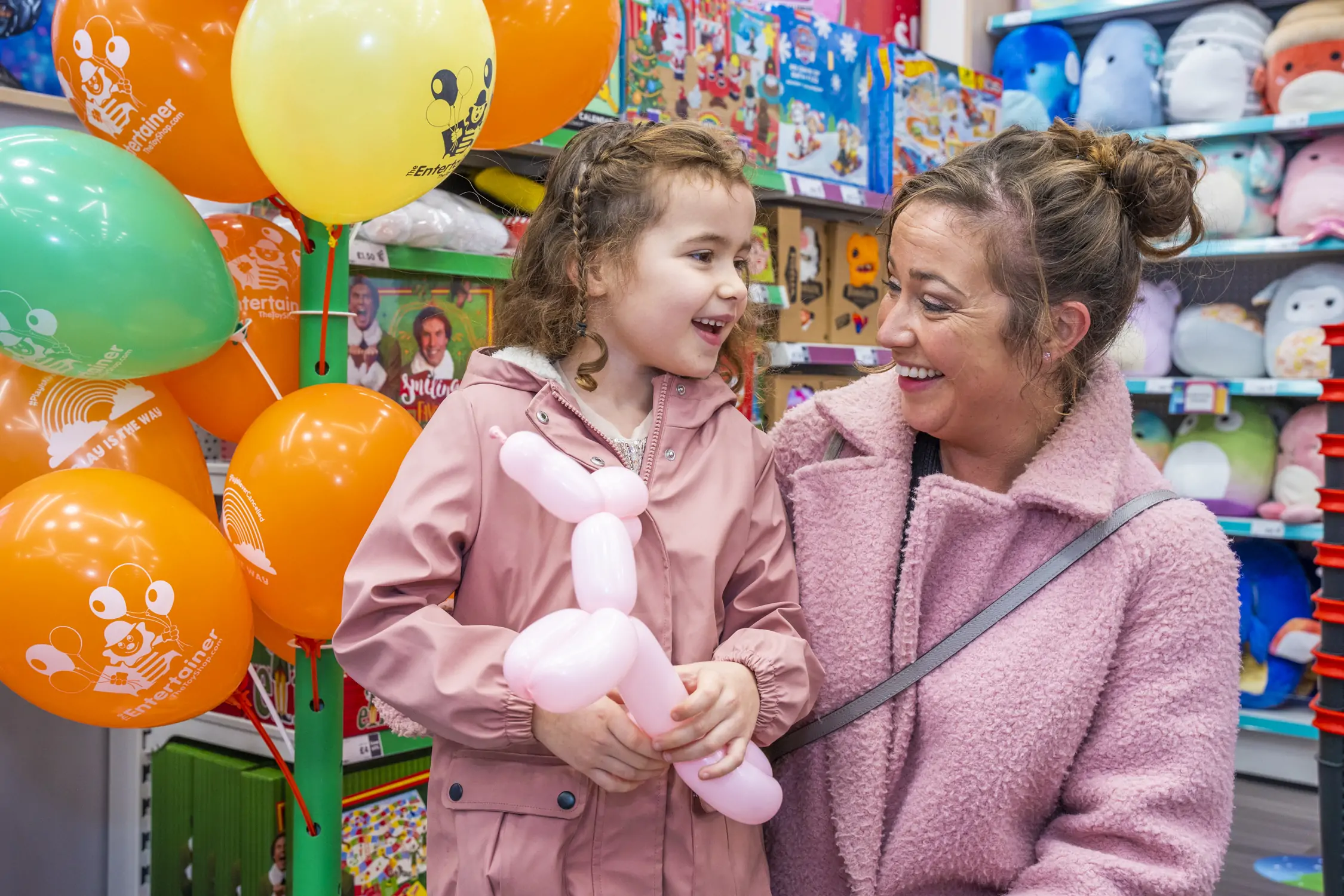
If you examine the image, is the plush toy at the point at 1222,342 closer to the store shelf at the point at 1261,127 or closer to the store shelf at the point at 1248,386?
the store shelf at the point at 1248,386

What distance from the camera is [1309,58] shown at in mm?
3543

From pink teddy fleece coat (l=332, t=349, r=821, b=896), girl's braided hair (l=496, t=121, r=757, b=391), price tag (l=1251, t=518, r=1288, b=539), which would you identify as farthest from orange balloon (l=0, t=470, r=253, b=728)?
price tag (l=1251, t=518, r=1288, b=539)

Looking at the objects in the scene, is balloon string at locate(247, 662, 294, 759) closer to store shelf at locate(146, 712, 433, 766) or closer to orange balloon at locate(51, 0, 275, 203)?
store shelf at locate(146, 712, 433, 766)

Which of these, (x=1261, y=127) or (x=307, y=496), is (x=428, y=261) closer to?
(x=307, y=496)

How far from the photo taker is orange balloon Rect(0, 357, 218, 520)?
1377 mm

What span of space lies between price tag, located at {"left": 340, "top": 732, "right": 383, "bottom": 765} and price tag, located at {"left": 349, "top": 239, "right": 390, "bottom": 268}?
2.72 ft

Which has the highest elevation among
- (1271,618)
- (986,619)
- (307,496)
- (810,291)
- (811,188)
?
(811,188)

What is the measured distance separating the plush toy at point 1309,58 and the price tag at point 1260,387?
0.87 m

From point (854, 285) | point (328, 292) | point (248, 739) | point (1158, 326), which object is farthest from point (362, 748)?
point (1158, 326)

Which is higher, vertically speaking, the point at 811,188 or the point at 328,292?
the point at 811,188

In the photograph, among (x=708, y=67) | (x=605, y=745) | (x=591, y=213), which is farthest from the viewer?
(x=708, y=67)

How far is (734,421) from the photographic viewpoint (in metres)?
1.32

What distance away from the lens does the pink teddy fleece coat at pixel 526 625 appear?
1060 millimetres

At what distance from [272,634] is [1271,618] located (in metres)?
3.25
